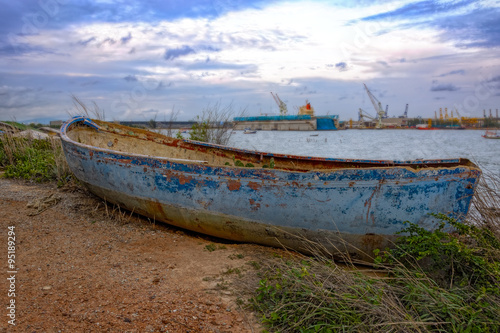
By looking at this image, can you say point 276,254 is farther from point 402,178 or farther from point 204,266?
point 402,178

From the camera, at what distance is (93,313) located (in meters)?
3.03

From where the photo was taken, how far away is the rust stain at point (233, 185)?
445 centimetres

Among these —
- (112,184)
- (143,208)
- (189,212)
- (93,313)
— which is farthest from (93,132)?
(93,313)

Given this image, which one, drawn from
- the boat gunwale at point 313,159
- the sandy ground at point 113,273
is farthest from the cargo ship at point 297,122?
the sandy ground at point 113,273

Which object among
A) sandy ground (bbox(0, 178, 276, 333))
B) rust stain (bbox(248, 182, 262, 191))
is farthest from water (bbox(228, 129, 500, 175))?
rust stain (bbox(248, 182, 262, 191))

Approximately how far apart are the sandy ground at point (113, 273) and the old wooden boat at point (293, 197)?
38 cm

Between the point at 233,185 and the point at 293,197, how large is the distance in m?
0.77

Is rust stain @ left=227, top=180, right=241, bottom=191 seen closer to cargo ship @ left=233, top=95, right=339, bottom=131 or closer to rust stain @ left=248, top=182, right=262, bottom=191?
rust stain @ left=248, top=182, right=262, bottom=191

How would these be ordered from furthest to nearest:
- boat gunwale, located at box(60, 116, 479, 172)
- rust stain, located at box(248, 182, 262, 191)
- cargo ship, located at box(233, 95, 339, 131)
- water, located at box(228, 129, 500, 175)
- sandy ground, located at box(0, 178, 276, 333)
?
cargo ship, located at box(233, 95, 339, 131), water, located at box(228, 129, 500, 175), boat gunwale, located at box(60, 116, 479, 172), rust stain, located at box(248, 182, 262, 191), sandy ground, located at box(0, 178, 276, 333)

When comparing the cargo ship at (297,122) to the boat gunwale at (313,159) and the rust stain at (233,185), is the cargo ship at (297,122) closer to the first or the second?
the boat gunwale at (313,159)

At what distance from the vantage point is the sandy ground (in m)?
2.97

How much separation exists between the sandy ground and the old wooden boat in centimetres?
38

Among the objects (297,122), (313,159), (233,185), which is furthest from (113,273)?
(297,122)

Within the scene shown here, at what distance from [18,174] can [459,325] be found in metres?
→ 8.44
